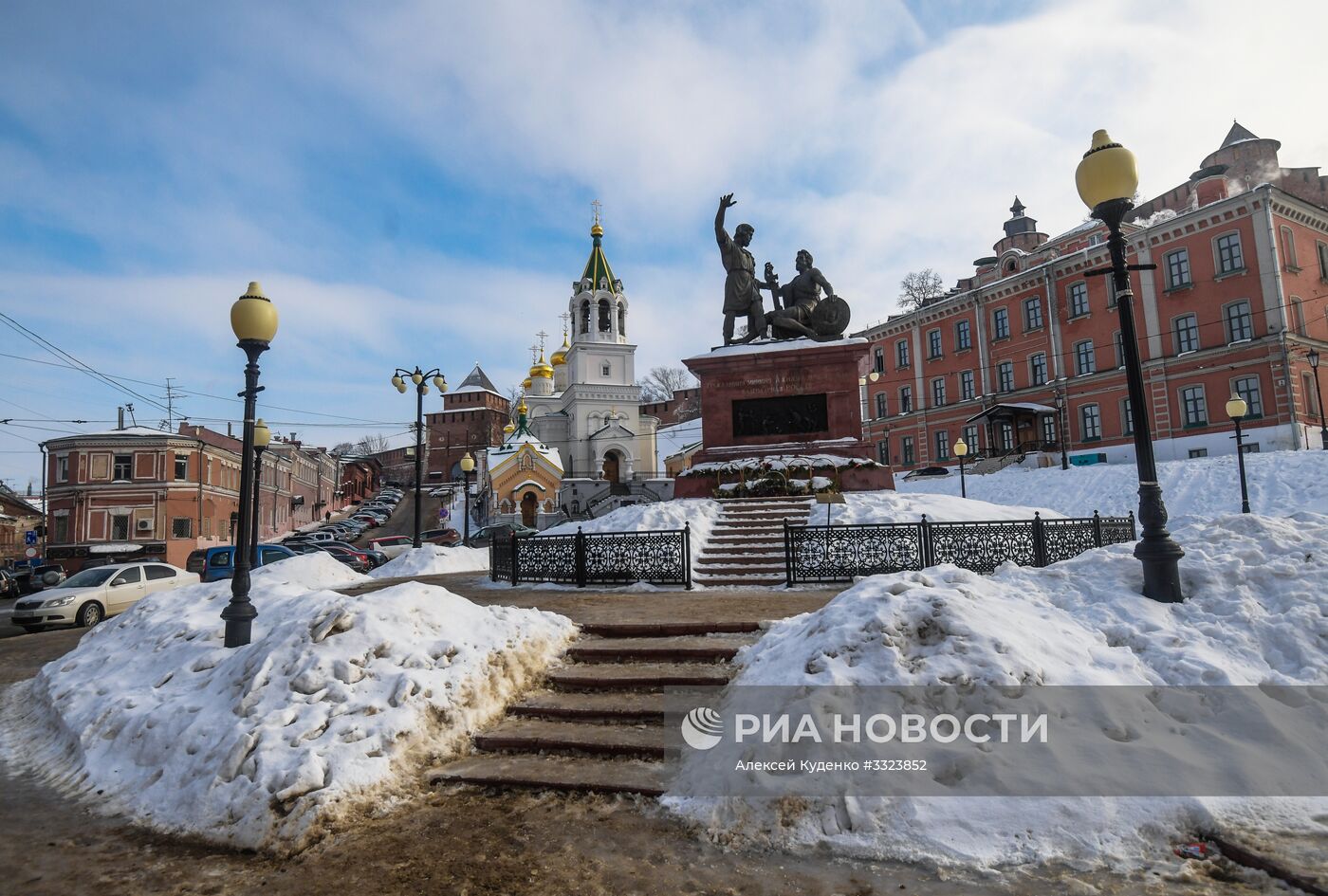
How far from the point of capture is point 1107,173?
661 cm

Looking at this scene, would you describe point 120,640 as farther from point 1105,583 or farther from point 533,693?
point 1105,583

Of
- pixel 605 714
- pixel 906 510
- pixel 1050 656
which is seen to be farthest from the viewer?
pixel 906 510

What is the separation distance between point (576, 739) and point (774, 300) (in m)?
17.1

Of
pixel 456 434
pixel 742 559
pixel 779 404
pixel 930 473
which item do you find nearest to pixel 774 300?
pixel 779 404

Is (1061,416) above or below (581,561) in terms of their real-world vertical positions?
above

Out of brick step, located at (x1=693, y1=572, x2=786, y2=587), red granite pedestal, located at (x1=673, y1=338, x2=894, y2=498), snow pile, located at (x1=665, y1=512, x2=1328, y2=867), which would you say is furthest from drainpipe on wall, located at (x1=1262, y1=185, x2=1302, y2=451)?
snow pile, located at (x1=665, y1=512, x2=1328, y2=867)

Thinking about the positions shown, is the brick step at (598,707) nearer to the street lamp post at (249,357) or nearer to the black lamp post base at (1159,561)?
the street lamp post at (249,357)

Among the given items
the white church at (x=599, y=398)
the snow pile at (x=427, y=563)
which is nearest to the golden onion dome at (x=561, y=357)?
the white church at (x=599, y=398)

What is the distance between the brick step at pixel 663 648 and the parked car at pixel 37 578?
28165 mm

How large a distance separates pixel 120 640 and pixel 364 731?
17.1 feet

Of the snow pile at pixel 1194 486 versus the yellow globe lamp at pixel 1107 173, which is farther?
the snow pile at pixel 1194 486

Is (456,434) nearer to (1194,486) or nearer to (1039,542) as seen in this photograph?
(1194,486)

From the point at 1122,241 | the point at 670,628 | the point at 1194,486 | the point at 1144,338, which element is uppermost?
the point at 1144,338

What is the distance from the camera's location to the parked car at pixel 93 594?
49.8ft
